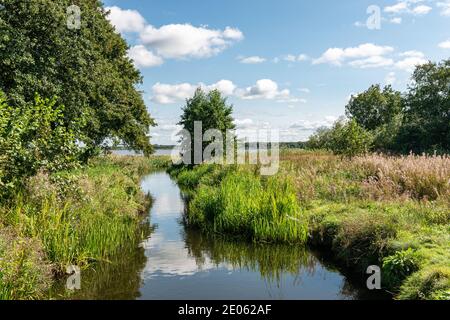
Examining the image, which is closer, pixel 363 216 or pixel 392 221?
pixel 392 221

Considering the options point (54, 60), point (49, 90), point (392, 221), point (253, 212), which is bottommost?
point (253, 212)

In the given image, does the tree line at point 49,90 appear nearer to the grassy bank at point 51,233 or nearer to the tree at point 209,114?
the grassy bank at point 51,233

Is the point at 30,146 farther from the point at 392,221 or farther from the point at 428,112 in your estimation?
the point at 428,112

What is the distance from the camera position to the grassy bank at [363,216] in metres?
8.10

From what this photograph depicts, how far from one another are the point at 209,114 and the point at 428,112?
18149 mm

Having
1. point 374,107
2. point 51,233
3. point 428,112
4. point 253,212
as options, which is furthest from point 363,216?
point 374,107

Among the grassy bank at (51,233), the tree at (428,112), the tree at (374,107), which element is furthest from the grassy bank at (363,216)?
the tree at (374,107)

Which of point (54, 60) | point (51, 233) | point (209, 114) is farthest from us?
point (209, 114)

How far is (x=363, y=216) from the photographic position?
1062cm

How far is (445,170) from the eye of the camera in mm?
13773

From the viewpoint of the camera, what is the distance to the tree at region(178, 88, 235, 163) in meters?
37.1

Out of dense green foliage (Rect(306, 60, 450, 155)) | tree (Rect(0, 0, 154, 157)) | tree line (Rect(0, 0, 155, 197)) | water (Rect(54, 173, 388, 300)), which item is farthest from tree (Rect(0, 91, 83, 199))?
dense green foliage (Rect(306, 60, 450, 155))

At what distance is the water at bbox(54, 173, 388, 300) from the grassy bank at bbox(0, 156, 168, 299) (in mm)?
592

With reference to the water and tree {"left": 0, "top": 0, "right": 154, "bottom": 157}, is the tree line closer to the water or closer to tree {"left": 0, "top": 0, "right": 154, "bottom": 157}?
tree {"left": 0, "top": 0, "right": 154, "bottom": 157}
